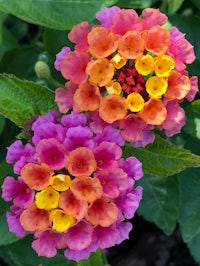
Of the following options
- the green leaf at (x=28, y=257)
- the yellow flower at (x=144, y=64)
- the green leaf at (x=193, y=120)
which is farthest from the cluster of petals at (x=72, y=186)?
the green leaf at (x=28, y=257)

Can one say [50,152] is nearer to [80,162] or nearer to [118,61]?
[80,162]

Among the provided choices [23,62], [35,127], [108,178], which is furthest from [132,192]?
[23,62]

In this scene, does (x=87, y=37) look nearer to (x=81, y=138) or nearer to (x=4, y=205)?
(x=81, y=138)

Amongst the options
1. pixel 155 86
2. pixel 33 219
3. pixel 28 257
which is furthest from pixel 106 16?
pixel 28 257

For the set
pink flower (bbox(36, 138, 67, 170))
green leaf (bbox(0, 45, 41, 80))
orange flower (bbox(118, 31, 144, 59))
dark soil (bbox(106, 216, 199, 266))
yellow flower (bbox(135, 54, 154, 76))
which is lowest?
→ dark soil (bbox(106, 216, 199, 266))

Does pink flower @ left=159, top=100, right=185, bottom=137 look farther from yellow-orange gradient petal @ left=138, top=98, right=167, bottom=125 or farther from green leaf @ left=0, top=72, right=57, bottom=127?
green leaf @ left=0, top=72, right=57, bottom=127

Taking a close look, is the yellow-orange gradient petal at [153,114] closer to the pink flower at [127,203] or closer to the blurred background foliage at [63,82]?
the pink flower at [127,203]

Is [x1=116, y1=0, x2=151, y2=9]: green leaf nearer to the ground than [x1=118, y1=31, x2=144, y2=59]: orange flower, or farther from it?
nearer to the ground

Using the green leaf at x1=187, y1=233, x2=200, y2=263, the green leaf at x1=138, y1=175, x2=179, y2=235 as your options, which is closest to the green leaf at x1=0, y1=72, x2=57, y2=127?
the green leaf at x1=138, y1=175, x2=179, y2=235

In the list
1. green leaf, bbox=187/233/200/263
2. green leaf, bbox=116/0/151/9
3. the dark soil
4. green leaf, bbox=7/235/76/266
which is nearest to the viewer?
green leaf, bbox=116/0/151/9
